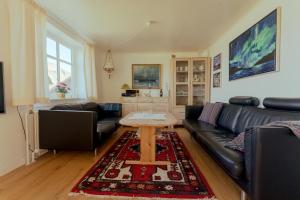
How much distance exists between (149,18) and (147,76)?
2.45 m

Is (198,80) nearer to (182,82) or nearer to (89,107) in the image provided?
(182,82)

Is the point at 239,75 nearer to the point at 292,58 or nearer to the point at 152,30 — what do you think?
the point at 292,58

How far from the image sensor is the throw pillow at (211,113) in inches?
119

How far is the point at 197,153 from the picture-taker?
275 cm

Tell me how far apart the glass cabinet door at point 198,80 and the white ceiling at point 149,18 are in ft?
2.28

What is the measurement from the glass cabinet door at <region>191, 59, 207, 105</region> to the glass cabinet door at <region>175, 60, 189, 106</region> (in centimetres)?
18

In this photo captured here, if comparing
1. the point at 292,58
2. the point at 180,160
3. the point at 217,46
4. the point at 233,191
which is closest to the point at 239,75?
the point at 292,58

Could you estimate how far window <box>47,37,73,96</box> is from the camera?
323 cm

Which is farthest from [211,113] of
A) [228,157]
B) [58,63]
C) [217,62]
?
[58,63]

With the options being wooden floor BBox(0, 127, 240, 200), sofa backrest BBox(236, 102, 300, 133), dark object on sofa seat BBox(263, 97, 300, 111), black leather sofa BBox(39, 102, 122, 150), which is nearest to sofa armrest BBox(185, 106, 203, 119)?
wooden floor BBox(0, 127, 240, 200)

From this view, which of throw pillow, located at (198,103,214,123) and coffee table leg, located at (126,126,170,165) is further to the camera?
throw pillow, located at (198,103,214,123)

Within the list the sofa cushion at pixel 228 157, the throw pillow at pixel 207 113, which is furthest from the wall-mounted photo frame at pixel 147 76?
the sofa cushion at pixel 228 157

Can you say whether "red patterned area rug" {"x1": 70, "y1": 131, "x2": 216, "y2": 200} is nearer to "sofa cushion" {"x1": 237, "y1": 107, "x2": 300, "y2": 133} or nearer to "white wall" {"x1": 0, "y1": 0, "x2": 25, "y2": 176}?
"sofa cushion" {"x1": 237, "y1": 107, "x2": 300, "y2": 133}

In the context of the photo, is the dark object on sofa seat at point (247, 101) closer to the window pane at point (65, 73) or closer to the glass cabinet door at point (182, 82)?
the glass cabinet door at point (182, 82)
